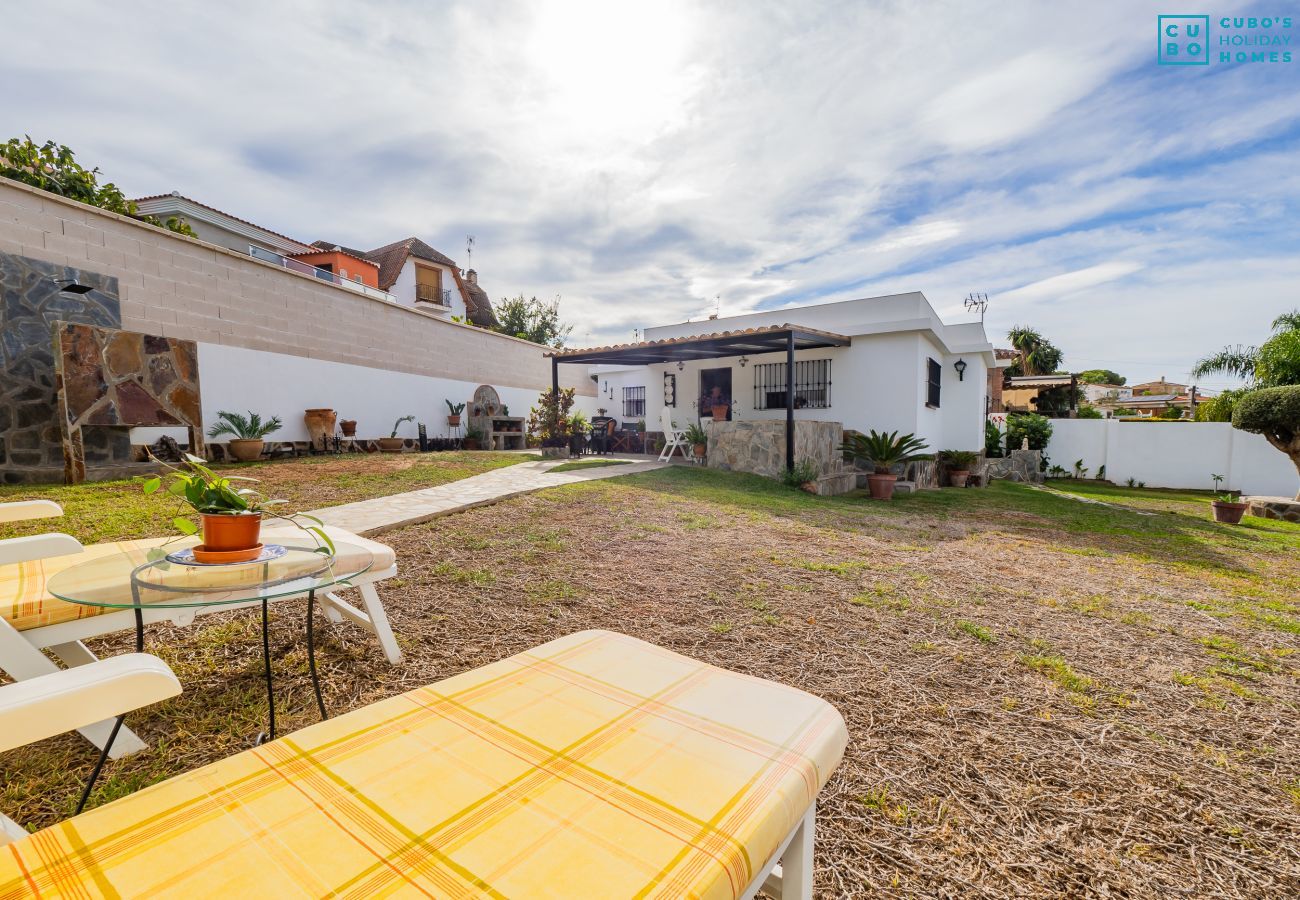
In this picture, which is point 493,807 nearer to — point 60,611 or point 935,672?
point 60,611

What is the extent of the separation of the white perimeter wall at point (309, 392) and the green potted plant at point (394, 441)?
11 cm

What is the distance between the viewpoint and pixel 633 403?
1577 centimetres

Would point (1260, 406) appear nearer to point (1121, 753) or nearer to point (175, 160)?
point (1121, 753)

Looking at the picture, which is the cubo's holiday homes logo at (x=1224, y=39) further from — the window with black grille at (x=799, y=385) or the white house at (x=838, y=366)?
the window with black grille at (x=799, y=385)

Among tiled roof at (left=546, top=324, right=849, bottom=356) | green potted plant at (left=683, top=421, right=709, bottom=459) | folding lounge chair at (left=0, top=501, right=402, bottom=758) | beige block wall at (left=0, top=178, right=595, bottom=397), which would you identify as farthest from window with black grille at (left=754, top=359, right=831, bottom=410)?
folding lounge chair at (left=0, top=501, right=402, bottom=758)

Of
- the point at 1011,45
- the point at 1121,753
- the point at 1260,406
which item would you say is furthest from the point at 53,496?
the point at 1260,406

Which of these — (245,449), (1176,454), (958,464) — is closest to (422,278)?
(245,449)

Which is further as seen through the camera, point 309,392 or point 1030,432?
point 1030,432

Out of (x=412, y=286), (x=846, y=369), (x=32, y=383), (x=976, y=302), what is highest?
(x=412, y=286)

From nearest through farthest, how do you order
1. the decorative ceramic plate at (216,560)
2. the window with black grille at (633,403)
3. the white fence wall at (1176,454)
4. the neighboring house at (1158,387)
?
the decorative ceramic plate at (216,560), the white fence wall at (1176,454), the window with black grille at (633,403), the neighboring house at (1158,387)

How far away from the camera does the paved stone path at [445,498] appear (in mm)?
4387

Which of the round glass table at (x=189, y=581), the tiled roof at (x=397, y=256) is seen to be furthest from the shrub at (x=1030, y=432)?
the tiled roof at (x=397, y=256)

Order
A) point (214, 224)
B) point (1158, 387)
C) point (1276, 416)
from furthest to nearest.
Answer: point (1158, 387) → point (214, 224) → point (1276, 416)

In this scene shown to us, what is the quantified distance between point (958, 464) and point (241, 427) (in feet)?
45.3
